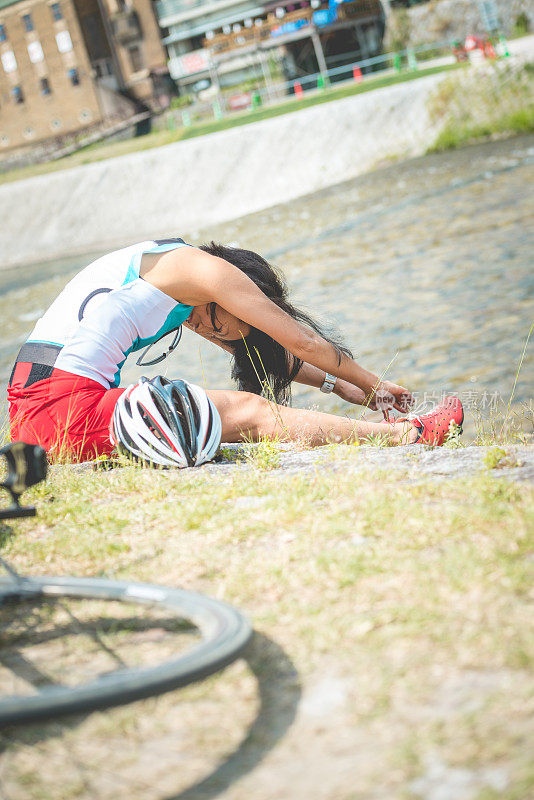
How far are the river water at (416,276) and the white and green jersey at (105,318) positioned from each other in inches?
44.9

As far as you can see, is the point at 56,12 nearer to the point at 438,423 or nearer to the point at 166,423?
the point at 438,423

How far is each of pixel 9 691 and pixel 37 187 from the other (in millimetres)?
33802

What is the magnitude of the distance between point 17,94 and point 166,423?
6121 centimetres

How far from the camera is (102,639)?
2.36 meters

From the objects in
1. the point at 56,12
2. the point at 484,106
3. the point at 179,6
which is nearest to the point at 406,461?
the point at 484,106

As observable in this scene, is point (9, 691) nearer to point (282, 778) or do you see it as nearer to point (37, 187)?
point (282, 778)

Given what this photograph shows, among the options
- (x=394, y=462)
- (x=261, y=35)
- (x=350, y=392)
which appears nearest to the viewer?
(x=394, y=462)

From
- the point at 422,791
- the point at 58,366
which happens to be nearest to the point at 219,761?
the point at 422,791

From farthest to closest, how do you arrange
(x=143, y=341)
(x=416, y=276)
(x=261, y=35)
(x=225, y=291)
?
(x=261, y=35)
(x=416, y=276)
(x=143, y=341)
(x=225, y=291)

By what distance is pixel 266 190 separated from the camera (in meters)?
24.5

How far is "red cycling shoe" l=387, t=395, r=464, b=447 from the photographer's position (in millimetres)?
4289

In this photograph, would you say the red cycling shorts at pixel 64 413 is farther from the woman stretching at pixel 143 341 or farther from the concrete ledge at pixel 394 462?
the concrete ledge at pixel 394 462

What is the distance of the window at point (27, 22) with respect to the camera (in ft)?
182

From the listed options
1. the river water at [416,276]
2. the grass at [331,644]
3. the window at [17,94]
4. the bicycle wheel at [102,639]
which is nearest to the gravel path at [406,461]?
the grass at [331,644]
